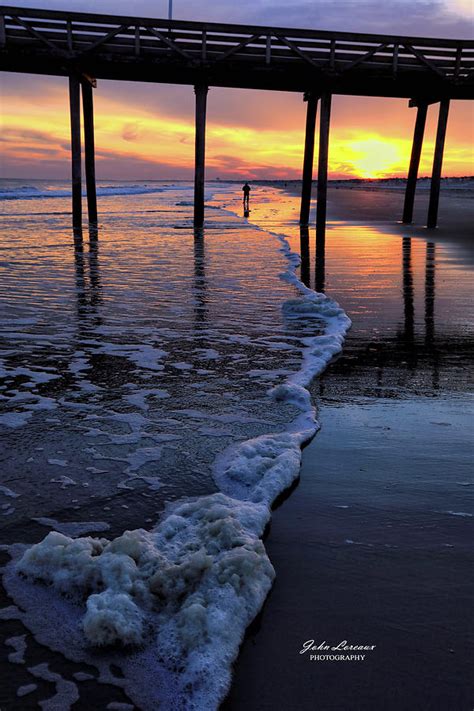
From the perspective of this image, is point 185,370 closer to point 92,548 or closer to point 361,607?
point 92,548

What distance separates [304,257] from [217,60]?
5.83 metres

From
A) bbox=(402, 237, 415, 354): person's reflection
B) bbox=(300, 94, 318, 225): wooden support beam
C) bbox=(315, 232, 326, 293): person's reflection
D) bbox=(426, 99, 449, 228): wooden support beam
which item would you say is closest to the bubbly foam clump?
bbox=(402, 237, 415, 354): person's reflection

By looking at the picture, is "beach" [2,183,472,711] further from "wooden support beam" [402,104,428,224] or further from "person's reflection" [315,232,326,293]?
"wooden support beam" [402,104,428,224]

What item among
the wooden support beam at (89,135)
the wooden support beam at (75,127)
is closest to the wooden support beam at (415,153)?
the wooden support beam at (89,135)

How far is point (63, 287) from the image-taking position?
27.0ft

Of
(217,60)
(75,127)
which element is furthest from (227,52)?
(75,127)

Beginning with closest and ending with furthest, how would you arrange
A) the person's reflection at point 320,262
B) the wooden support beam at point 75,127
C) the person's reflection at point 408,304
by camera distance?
the person's reflection at point 408,304
the person's reflection at point 320,262
the wooden support beam at point 75,127

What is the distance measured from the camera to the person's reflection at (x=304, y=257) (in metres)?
9.10

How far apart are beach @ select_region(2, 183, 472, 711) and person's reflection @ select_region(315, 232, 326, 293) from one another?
75 centimetres

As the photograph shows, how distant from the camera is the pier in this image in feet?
44.2

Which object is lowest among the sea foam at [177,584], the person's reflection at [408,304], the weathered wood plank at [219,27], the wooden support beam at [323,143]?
the sea foam at [177,584]

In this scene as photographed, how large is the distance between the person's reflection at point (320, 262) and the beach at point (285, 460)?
75 centimetres

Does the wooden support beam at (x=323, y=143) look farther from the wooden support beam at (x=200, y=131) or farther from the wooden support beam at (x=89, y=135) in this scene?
the wooden support beam at (x=89, y=135)

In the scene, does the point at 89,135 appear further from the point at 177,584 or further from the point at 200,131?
the point at 177,584
